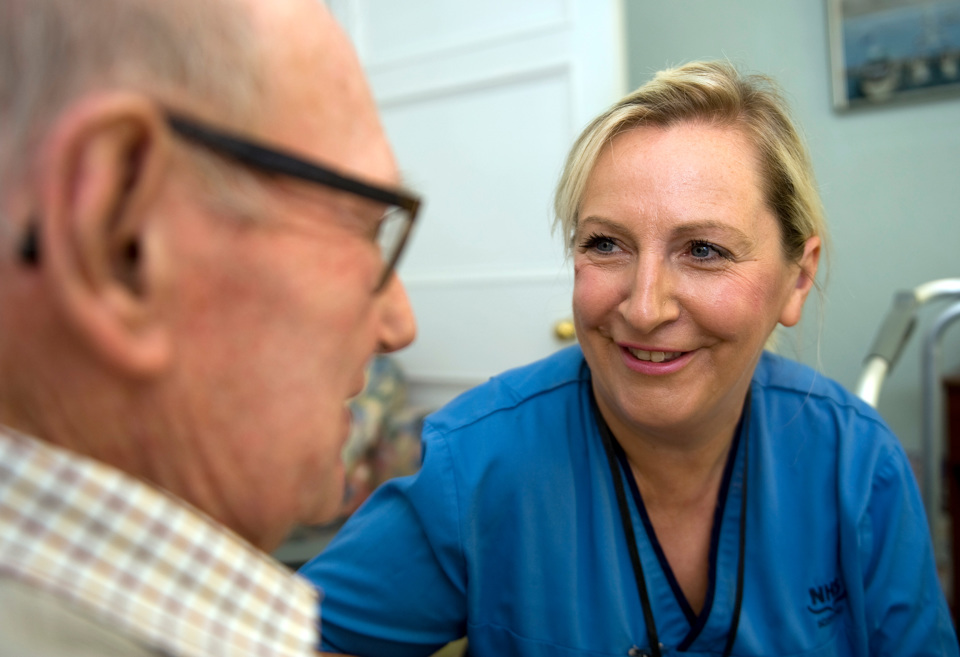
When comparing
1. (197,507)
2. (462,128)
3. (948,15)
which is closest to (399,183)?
(197,507)

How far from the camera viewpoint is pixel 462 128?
2.29 meters

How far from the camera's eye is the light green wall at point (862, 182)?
2.18m

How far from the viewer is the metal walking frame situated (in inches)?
55.8

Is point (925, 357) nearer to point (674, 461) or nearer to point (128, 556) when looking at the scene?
point (674, 461)

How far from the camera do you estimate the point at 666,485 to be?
1.09 m

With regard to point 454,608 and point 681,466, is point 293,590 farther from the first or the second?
point 681,466

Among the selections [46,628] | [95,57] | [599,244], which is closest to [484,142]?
[599,244]

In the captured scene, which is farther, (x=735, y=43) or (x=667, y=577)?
(x=735, y=43)

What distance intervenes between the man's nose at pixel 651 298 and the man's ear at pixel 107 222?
705 mm

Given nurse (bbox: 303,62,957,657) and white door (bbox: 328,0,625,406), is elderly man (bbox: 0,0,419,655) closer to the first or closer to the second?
nurse (bbox: 303,62,957,657)

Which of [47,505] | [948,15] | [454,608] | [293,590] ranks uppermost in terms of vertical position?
[948,15]

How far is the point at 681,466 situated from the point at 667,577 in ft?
0.60

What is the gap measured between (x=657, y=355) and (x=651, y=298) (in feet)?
0.35

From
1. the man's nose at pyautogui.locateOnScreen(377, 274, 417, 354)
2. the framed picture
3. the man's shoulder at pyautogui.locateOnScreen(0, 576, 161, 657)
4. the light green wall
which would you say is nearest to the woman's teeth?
the man's nose at pyautogui.locateOnScreen(377, 274, 417, 354)
